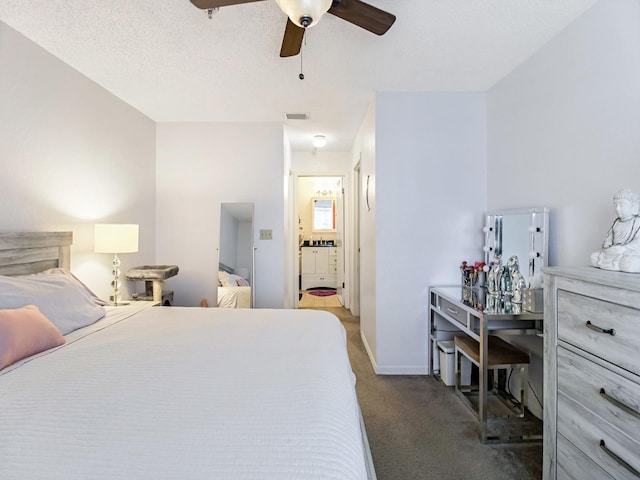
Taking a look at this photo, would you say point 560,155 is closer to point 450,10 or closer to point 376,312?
point 450,10

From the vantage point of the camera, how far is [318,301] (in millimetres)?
5641

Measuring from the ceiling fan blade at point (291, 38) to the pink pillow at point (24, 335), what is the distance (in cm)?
178

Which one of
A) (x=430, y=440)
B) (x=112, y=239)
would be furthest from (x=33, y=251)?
(x=430, y=440)

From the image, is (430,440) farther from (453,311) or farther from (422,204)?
(422,204)

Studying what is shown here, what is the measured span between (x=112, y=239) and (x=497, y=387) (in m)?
3.24

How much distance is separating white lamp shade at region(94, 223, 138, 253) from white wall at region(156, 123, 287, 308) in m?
1.02

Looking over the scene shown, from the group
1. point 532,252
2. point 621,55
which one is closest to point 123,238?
point 532,252

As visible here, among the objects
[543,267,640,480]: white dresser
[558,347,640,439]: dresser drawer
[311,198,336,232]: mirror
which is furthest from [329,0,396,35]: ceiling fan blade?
[311,198,336,232]: mirror

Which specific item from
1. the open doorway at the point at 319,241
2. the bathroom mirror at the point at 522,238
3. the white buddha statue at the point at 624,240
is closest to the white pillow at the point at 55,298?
the white buddha statue at the point at 624,240

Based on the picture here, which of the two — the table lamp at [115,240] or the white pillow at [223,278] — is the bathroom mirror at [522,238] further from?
the table lamp at [115,240]

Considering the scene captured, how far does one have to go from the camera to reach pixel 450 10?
1.72 metres

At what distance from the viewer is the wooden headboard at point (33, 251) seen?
1841 millimetres

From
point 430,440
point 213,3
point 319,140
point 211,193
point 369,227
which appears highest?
point 319,140

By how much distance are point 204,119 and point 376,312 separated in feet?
8.75
